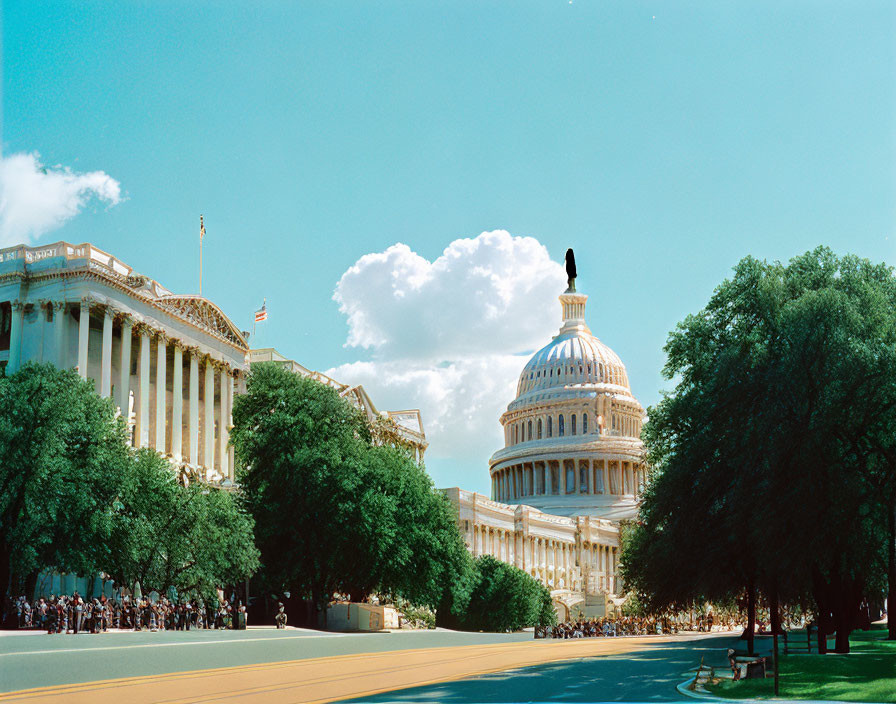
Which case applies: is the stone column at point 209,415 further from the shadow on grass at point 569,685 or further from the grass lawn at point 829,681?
the grass lawn at point 829,681

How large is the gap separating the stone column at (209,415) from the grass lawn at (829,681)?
178 ft

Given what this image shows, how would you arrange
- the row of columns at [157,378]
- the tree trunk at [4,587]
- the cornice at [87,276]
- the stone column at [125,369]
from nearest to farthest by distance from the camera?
1. the tree trunk at [4,587]
2. the row of columns at [157,378]
3. the cornice at [87,276]
4. the stone column at [125,369]

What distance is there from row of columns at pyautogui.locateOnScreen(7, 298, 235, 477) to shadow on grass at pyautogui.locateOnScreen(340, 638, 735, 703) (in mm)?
39796

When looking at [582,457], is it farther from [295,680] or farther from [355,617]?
[295,680]

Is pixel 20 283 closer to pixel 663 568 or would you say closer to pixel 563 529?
pixel 663 568

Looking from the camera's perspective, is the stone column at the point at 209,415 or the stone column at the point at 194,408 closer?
the stone column at the point at 194,408

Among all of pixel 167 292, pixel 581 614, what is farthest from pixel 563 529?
pixel 167 292

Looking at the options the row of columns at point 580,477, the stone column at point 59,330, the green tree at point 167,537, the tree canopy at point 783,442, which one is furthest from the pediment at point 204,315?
the row of columns at point 580,477

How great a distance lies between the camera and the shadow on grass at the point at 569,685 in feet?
79.7

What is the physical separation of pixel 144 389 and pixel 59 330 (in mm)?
8375

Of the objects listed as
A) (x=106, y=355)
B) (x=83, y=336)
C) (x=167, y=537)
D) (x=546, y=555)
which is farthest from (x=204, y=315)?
(x=546, y=555)

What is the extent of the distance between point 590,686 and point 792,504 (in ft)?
36.6

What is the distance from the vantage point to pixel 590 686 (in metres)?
27.3

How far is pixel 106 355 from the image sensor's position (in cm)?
6812
